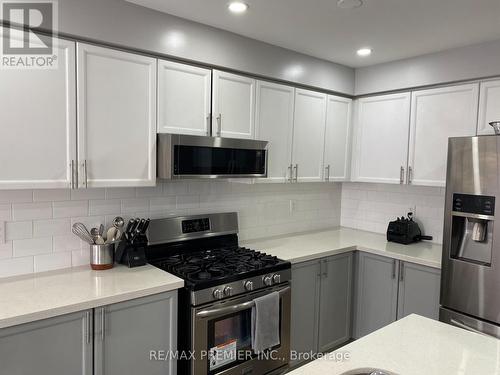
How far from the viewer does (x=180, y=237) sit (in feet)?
8.84

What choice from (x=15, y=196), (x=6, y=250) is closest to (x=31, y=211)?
(x=15, y=196)

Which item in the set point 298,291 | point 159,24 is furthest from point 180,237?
point 159,24

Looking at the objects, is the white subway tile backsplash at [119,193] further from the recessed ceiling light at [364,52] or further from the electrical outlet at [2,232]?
the recessed ceiling light at [364,52]

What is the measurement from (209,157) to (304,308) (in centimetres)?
139

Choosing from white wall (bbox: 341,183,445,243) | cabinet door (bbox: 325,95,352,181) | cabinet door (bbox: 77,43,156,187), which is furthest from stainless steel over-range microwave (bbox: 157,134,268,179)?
white wall (bbox: 341,183,445,243)

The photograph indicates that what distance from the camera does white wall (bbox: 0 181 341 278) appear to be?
2152 millimetres

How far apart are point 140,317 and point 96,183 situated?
78cm

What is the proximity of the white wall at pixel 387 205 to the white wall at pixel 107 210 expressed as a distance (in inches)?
24.5

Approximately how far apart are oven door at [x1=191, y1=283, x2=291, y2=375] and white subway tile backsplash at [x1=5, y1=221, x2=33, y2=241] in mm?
1069

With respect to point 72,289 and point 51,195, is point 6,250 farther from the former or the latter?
point 72,289

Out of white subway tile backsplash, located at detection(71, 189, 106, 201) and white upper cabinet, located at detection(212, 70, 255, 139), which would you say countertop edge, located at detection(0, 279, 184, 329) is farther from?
white upper cabinet, located at detection(212, 70, 255, 139)

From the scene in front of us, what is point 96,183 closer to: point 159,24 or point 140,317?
point 140,317

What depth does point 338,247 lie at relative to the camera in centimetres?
311

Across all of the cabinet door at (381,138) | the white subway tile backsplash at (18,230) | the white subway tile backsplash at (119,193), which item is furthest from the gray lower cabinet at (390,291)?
the white subway tile backsplash at (18,230)
